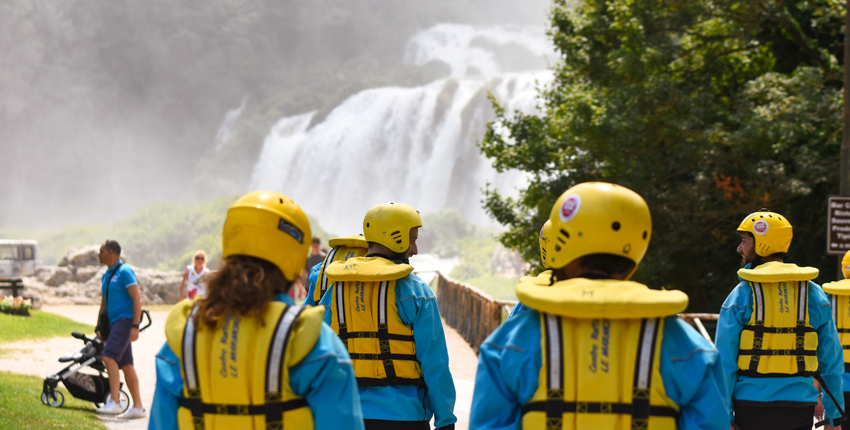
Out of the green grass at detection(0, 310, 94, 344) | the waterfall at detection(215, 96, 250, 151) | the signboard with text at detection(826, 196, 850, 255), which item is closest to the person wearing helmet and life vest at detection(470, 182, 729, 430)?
the signboard with text at detection(826, 196, 850, 255)

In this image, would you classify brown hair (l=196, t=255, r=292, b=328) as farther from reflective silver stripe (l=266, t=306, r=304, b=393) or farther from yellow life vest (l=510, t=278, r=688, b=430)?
yellow life vest (l=510, t=278, r=688, b=430)

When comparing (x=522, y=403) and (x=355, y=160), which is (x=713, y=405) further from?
(x=355, y=160)

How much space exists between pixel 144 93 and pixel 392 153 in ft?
102

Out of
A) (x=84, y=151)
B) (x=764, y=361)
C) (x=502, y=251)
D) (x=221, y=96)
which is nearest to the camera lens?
(x=764, y=361)

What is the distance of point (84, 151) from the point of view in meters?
71.7

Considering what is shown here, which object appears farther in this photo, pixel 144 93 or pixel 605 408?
pixel 144 93

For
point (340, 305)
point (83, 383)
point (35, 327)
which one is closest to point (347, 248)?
point (340, 305)

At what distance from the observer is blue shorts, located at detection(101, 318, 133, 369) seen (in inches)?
334

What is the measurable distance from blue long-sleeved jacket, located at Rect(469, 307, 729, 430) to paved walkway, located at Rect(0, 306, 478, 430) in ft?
21.5

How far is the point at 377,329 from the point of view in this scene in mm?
4363

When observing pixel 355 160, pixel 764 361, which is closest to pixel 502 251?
pixel 355 160

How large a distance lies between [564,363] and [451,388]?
204 cm

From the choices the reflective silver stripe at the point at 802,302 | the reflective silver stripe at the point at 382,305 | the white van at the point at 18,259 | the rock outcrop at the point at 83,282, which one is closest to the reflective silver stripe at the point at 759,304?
the reflective silver stripe at the point at 802,302

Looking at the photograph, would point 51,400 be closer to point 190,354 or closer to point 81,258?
point 190,354
